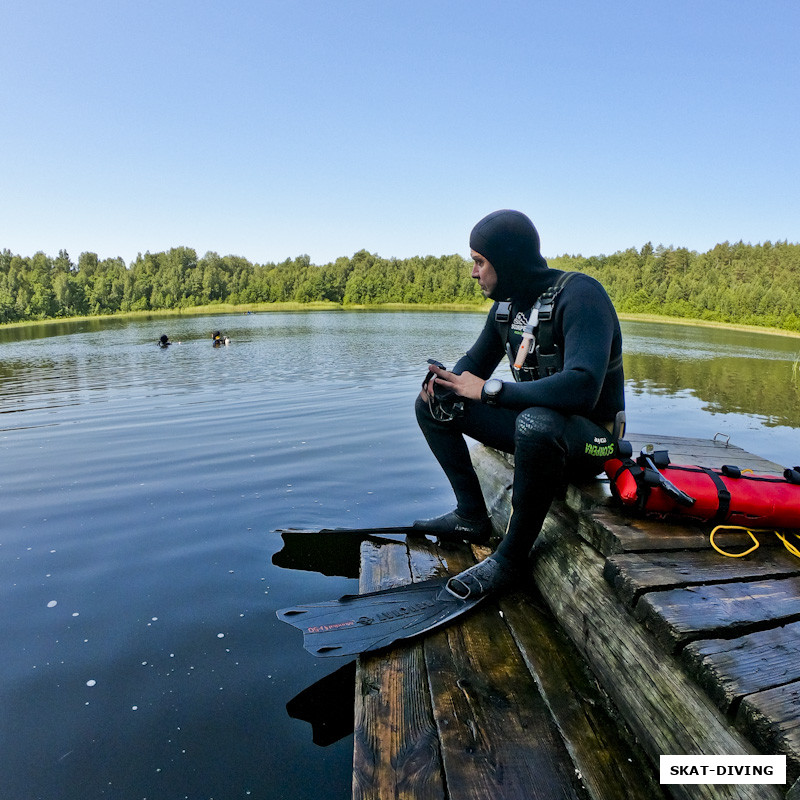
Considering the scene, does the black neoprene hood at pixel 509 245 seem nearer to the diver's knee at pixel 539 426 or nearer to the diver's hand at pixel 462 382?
the diver's hand at pixel 462 382

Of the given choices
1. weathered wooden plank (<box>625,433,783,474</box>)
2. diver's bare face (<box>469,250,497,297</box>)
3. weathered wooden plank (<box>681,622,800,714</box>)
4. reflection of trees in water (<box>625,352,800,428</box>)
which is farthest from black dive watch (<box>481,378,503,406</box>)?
reflection of trees in water (<box>625,352,800,428</box>)

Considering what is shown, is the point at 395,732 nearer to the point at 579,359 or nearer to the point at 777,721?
the point at 777,721

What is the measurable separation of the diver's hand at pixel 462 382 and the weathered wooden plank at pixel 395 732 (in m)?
1.44

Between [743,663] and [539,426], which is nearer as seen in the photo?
[743,663]

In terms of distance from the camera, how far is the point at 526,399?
281cm

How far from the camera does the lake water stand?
233 centimetres

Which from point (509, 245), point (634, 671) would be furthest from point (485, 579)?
Answer: point (509, 245)

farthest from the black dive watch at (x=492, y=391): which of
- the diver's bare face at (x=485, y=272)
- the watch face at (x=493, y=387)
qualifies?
the diver's bare face at (x=485, y=272)

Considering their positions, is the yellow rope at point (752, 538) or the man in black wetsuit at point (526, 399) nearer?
the yellow rope at point (752, 538)

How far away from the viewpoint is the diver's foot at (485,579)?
113 inches

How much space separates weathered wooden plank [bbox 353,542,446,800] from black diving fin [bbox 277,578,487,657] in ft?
0.30

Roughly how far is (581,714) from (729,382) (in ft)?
59.7

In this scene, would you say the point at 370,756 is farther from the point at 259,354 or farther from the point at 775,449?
the point at 259,354

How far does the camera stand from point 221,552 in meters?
4.33
